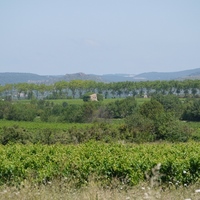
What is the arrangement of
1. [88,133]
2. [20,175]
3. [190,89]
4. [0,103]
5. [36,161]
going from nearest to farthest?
[20,175] → [36,161] → [88,133] → [0,103] → [190,89]

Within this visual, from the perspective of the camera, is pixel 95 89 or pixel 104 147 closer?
pixel 104 147

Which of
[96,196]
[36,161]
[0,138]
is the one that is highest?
[96,196]

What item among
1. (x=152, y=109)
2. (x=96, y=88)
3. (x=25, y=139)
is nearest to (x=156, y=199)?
(x=25, y=139)

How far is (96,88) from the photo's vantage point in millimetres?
169125

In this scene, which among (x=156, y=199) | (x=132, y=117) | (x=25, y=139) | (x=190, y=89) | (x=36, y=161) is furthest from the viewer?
(x=190, y=89)

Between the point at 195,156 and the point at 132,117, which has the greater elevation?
the point at 195,156

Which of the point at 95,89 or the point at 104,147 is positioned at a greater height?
the point at 104,147

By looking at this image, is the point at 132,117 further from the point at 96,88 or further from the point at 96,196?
the point at 96,88

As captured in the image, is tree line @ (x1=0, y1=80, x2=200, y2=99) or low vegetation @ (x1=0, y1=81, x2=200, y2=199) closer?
low vegetation @ (x1=0, y1=81, x2=200, y2=199)

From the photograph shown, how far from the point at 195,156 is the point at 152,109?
161 feet

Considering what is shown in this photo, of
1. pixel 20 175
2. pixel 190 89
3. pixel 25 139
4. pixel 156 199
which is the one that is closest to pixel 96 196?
pixel 156 199

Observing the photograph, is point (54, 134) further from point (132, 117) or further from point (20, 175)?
point (20, 175)

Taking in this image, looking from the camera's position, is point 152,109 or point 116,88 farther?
point 116,88

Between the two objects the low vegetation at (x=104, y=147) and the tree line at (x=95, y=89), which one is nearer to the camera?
the low vegetation at (x=104, y=147)
